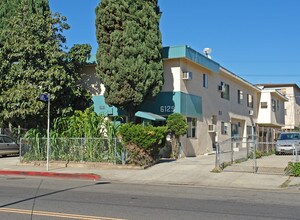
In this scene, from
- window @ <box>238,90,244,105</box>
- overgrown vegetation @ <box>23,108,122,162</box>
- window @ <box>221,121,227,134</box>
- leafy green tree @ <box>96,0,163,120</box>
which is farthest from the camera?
window @ <box>238,90,244,105</box>

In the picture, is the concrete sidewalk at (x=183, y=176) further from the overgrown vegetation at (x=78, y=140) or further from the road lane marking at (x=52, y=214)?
the road lane marking at (x=52, y=214)

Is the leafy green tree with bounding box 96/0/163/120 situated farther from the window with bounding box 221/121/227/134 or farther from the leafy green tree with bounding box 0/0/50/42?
the window with bounding box 221/121/227/134

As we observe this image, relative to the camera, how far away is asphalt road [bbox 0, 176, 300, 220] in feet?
28.1

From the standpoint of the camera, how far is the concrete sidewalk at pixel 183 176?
48.3 feet

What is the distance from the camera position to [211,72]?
2905 centimetres

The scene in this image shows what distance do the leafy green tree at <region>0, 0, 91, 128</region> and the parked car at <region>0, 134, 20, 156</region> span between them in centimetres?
569

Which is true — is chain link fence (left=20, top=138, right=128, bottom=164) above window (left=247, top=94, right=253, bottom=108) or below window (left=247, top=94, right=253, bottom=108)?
below

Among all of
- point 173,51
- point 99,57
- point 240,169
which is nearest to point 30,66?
point 99,57

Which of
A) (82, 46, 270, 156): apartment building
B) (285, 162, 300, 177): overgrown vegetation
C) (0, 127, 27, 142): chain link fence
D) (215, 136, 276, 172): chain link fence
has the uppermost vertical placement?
(82, 46, 270, 156): apartment building

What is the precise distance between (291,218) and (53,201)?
542 centimetres

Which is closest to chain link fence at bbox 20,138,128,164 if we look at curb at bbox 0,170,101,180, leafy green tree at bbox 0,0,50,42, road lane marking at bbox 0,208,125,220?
curb at bbox 0,170,101,180

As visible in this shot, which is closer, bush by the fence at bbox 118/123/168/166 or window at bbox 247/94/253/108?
bush by the fence at bbox 118/123/168/166

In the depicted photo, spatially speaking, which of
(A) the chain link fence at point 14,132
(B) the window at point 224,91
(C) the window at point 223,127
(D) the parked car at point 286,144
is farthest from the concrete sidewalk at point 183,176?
(B) the window at point 224,91

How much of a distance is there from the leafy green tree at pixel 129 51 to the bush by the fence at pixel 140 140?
2599 mm
